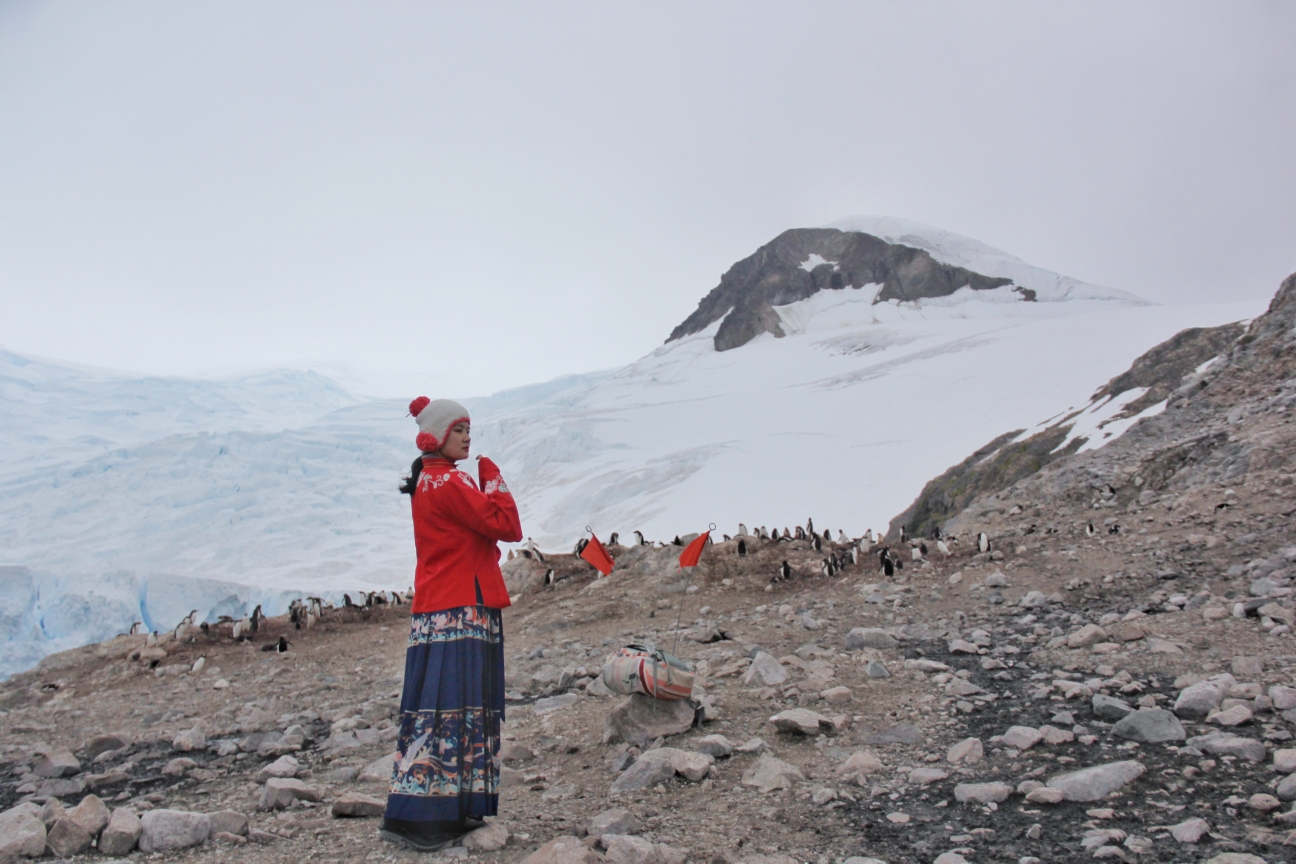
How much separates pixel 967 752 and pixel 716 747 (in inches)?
45.8

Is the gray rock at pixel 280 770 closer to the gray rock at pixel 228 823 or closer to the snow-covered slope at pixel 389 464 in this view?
the gray rock at pixel 228 823

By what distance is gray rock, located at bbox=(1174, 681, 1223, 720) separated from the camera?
10.4 ft

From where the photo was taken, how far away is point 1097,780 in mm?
2654

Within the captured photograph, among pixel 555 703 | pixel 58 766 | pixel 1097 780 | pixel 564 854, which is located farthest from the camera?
pixel 555 703

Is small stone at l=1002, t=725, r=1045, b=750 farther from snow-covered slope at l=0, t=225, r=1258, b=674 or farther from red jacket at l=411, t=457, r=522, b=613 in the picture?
snow-covered slope at l=0, t=225, r=1258, b=674

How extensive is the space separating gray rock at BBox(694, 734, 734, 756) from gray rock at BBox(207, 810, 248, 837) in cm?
203

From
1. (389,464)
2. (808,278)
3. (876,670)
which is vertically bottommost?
(389,464)

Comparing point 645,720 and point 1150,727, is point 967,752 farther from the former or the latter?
point 645,720

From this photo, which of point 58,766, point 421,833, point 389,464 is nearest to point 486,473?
point 421,833

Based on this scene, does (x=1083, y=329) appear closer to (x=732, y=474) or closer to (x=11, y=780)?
(x=732, y=474)

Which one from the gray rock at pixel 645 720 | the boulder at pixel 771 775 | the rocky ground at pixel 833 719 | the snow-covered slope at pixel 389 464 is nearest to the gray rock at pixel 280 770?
the rocky ground at pixel 833 719

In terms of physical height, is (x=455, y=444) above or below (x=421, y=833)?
above

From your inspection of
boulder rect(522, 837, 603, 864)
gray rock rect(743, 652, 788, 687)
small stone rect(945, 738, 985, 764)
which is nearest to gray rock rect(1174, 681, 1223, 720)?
small stone rect(945, 738, 985, 764)

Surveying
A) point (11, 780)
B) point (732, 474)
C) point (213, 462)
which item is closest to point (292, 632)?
point (11, 780)
